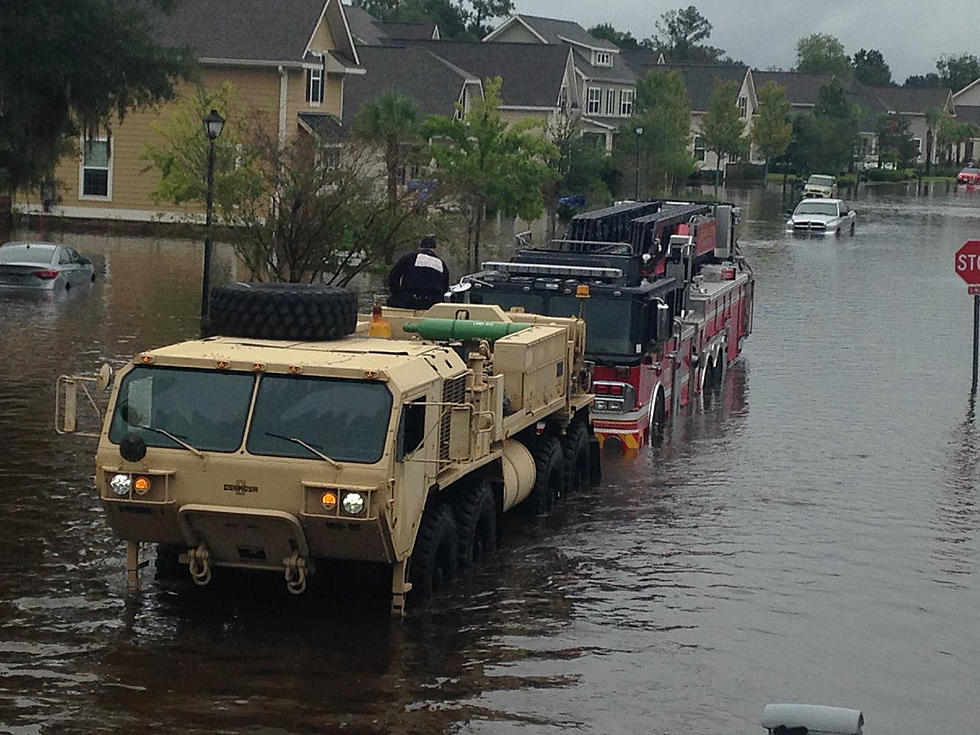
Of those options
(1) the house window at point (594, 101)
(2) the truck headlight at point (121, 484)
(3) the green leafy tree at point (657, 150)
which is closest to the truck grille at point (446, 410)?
(2) the truck headlight at point (121, 484)

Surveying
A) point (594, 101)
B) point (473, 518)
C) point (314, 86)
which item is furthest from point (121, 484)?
point (594, 101)

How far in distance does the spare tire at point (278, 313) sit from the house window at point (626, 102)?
278 feet

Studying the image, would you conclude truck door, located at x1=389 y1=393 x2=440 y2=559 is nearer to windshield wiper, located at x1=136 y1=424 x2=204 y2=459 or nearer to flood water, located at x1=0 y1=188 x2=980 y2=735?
flood water, located at x1=0 y1=188 x2=980 y2=735

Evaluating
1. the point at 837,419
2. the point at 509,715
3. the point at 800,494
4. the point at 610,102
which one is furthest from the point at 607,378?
the point at 610,102

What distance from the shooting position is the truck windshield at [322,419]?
12133 mm

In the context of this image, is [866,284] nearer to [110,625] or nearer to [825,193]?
[110,625]

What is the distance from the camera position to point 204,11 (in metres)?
55.5

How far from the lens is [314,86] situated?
2186 inches

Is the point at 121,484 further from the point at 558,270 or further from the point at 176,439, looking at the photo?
the point at 558,270

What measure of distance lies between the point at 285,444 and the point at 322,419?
0.32 metres

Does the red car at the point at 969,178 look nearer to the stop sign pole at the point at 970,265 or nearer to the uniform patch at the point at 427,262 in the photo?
the stop sign pole at the point at 970,265

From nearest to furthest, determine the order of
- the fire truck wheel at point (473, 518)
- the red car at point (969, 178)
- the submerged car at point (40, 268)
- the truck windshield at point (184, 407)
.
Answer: the truck windshield at point (184, 407) → the fire truck wheel at point (473, 518) → the submerged car at point (40, 268) → the red car at point (969, 178)

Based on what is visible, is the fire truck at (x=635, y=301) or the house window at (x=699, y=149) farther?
the house window at (x=699, y=149)

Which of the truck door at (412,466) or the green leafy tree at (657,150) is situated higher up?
the green leafy tree at (657,150)
